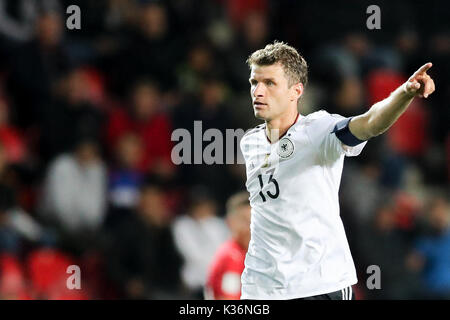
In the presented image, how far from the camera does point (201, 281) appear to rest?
7777mm

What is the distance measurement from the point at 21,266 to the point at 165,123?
1.97m

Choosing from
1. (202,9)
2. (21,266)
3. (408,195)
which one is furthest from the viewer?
(202,9)

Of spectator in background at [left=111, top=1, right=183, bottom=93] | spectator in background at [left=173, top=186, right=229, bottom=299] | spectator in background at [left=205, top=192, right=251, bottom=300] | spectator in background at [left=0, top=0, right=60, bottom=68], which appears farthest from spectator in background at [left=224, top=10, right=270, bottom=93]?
spectator in background at [left=205, top=192, right=251, bottom=300]

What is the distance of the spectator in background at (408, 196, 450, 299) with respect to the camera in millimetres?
8484

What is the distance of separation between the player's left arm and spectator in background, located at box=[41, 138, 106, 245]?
176 inches

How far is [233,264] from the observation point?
551 centimetres

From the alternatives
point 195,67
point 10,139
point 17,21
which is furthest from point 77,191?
point 17,21

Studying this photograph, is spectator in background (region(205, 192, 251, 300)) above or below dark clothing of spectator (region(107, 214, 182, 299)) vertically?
below

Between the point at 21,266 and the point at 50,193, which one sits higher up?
the point at 50,193

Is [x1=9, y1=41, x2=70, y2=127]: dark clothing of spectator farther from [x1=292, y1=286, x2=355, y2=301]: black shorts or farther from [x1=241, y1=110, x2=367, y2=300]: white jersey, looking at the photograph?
[x1=292, y1=286, x2=355, y2=301]: black shorts

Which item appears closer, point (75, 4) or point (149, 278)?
point (149, 278)

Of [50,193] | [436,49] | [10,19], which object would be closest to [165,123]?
[50,193]

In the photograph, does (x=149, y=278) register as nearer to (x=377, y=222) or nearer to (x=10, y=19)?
(x=377, y=222)

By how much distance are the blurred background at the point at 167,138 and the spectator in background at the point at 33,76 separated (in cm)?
1
